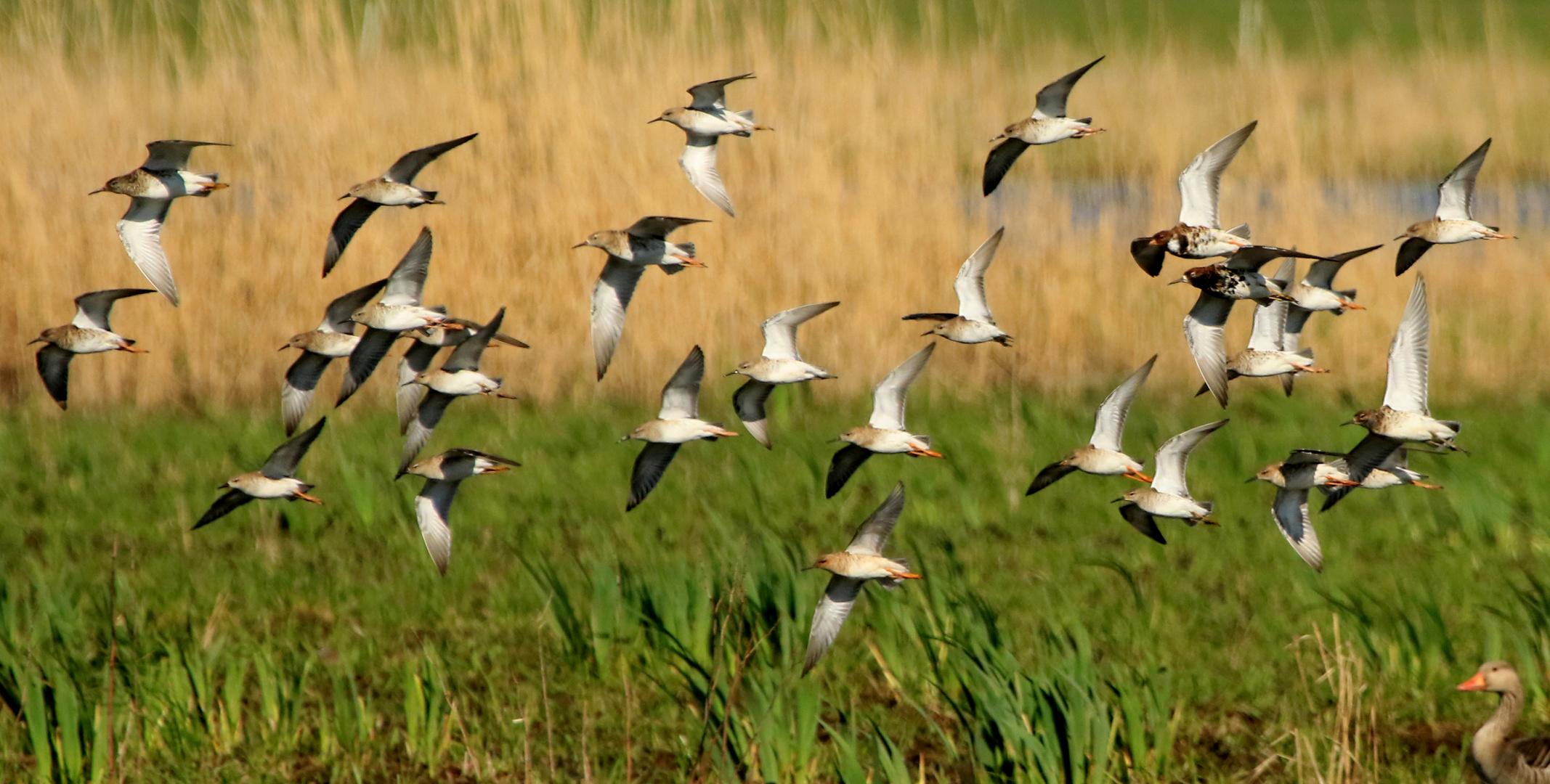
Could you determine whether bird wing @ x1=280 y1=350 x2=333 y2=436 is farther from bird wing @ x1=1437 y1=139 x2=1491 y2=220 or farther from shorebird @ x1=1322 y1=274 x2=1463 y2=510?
bird wing @ x1=1437 y1=139 x2=1491 y2=220

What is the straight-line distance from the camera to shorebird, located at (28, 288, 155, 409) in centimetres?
623

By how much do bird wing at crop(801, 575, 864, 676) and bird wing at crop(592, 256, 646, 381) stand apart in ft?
5.10

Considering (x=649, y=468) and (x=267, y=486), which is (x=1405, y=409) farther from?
(x=267, y=486)

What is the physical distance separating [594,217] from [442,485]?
270 inches

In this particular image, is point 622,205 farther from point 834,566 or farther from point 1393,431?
point 1393,431

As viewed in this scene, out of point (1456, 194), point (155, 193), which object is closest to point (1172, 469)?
point (1456, 194)

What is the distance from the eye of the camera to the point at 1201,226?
19.9 ft

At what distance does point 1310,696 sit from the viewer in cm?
679

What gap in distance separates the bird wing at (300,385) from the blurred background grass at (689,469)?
3.27 feet

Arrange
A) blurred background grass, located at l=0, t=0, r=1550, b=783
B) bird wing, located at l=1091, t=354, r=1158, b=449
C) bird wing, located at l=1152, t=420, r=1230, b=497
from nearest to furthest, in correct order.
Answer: bird wing, located at l=1091, t=354, r=1158, b=449, bird wing, located at l=1152, t=420, r=1230, b=497, blurred background grass, located at l=0, t=0, r=1550, b=783

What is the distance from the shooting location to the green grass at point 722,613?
6.16 meters

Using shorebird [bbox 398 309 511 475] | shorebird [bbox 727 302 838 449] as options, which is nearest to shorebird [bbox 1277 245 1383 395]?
shorebird [bbox 727 302 838 449]

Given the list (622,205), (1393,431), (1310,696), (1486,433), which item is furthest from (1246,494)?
(622,205)

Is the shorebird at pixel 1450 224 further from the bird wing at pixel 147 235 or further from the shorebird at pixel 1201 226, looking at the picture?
the bird wing at pixel 147 235
